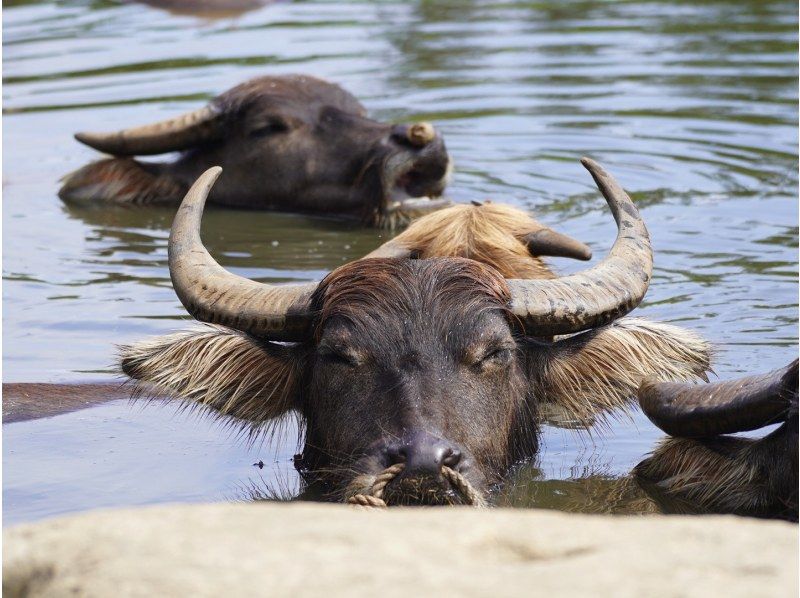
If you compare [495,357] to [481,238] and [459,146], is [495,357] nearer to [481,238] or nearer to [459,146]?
[481,238]

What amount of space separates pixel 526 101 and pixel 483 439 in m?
9.25

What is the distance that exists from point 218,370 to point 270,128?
560cm

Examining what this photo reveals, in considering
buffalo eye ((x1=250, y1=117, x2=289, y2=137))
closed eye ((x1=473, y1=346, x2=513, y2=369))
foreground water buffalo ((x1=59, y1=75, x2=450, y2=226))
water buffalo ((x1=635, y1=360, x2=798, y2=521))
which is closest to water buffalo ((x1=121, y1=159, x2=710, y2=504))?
closed eye ((x1=473, y1=346, x2=513, y2=369))

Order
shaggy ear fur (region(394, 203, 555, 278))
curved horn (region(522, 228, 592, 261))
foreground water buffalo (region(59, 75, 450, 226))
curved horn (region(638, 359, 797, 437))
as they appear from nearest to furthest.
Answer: curved horn (region(638, 359, 797, 437)) < shaggy ear fur (region(394, 203, 555, 278)) < curved horn (region(522, 228, 592, 261)) < foreground water buffalo (region(59, 75, 450, 226))

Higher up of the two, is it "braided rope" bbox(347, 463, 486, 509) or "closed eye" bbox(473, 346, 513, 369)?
"closed eye" bbox(473, 346, 513, 369)

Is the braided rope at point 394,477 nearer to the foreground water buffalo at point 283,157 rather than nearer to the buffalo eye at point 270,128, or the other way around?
the foreground water buffalo at point 283,157

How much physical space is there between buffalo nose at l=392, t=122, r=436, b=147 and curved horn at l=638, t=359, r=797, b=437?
5.24 m

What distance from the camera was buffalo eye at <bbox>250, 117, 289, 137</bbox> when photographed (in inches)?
432

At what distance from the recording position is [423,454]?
450 centimetres

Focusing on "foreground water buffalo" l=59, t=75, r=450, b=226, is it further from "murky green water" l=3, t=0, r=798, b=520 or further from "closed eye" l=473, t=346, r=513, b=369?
"closed eye" l=473, t=346, r=513, b=369

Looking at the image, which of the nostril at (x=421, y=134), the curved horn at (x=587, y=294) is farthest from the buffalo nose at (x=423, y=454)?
the nostril at (x=421, y=134)

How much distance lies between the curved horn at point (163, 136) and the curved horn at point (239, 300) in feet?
18.3

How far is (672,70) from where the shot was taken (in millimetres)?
14992

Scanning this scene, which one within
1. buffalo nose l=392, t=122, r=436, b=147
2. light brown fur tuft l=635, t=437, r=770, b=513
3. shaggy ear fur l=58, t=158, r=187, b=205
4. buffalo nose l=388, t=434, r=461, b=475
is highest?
buffalo nose l=388, t=434, r=461, b=475
